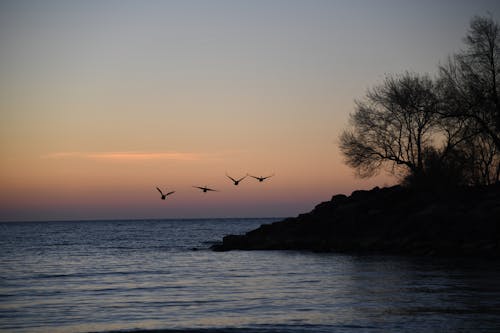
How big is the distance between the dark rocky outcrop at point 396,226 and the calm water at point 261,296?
3.98 metres

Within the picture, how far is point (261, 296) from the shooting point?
72.9ft

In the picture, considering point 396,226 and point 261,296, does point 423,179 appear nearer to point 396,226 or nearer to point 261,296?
point 396,226

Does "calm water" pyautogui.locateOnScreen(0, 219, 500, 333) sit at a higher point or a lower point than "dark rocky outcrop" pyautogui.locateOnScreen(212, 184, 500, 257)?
lower

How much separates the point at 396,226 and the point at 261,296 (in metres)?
22.5

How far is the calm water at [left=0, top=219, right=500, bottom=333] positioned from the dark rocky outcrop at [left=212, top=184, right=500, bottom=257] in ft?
13.1

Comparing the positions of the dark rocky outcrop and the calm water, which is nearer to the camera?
the calm water

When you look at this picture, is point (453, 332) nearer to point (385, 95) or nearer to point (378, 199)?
point (378, 199)

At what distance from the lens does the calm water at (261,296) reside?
17.0 metres

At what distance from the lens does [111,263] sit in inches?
1545

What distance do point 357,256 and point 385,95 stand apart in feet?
54.5

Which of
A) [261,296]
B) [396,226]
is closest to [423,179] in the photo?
[396,226]

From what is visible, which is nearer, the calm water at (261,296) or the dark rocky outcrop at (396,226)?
the calm water at (261,296)

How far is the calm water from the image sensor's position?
17.0m

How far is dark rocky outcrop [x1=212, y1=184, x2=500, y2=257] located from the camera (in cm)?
3634
